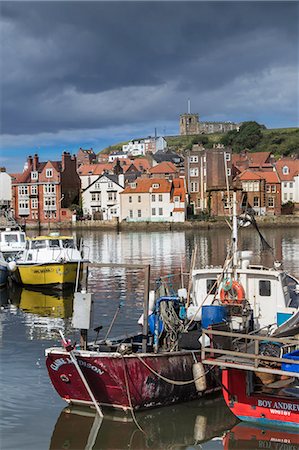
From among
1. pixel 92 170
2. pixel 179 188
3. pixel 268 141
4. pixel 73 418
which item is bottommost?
pixel 73 418

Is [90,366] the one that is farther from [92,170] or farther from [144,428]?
[92,170]

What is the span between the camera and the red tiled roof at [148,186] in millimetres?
93375

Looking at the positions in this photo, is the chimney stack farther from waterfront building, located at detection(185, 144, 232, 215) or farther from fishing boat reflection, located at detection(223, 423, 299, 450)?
fishing boat reflection, located at detection(223, 423, 299, 450)

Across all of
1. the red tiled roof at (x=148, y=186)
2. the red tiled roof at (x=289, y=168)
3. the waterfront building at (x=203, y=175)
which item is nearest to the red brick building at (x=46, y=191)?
the red tiled roof at (x=148, y=186)

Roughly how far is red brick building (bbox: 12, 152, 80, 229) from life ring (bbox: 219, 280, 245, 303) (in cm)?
8358

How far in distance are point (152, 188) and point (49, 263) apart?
208 ft

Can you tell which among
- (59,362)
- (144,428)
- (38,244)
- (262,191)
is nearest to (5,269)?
(38,244)

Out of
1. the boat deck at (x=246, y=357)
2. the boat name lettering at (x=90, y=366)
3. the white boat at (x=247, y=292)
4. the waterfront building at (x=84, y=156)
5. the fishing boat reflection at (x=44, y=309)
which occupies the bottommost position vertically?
the fishing boat reflection at (x=44, y=309)

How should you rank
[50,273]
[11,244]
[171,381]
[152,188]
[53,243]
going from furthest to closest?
[152,188] → [11,244] → [53,243] → [50,273] → [171,381]

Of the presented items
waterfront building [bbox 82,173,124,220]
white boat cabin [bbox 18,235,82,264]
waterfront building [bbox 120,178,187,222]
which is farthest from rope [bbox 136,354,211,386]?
waterfront building [bbox 82,173,124,220]

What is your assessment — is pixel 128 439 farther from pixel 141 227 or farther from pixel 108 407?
pixel 141 227

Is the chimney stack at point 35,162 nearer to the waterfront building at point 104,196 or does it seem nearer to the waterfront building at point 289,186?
the waterfront building at point 104,196

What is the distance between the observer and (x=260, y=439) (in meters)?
12.3

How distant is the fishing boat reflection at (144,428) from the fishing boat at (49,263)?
17.5m
